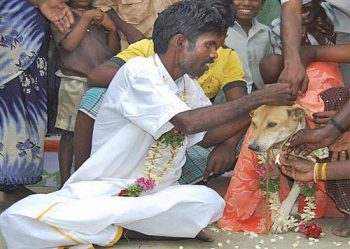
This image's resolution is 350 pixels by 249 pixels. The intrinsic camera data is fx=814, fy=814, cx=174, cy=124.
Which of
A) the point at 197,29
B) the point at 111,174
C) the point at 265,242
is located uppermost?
the point at 197,29

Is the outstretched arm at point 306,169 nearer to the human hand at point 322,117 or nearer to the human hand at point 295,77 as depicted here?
the human hand at point 322,117

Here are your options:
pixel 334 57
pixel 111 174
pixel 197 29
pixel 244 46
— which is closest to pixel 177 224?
pixel 111 174

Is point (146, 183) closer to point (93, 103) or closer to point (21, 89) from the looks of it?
point (93, 103)

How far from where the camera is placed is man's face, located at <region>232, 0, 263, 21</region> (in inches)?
229

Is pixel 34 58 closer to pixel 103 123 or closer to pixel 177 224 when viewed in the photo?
pixel 103 123

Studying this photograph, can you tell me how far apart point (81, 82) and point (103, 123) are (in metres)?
1.11

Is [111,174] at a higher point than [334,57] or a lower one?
lower

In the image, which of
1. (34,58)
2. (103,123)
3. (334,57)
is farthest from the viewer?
(34,58)

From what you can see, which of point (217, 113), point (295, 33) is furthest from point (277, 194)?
point (295, 33)

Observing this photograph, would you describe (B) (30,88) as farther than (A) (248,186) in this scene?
Yes

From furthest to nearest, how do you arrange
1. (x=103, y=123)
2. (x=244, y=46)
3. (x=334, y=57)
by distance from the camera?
(x=244, y=46), (x=334, y=57), (x=103, y=123)

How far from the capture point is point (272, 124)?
179 inches

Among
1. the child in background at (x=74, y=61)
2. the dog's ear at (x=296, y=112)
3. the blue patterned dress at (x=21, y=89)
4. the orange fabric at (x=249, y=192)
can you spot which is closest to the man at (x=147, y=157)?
the dog's ear at (x=296, y=112)

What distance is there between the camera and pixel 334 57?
16.1 feet
